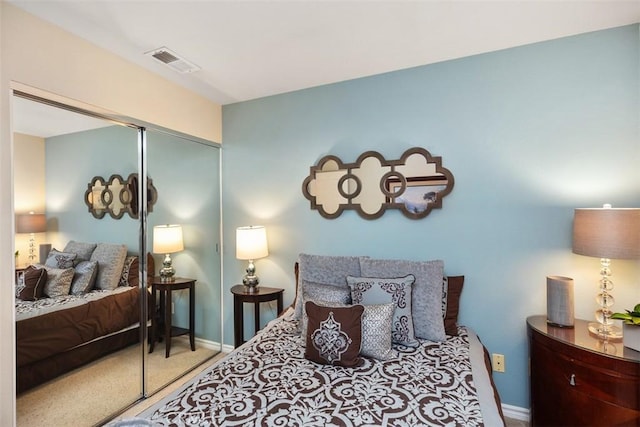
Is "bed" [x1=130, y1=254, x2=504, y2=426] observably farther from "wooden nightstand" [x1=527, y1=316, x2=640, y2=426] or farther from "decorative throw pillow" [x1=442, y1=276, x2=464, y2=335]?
"wooden nightstand" [x1=527, y1=316, x2=640, y2=426]

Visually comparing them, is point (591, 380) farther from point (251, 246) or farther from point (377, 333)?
point (251, 246)

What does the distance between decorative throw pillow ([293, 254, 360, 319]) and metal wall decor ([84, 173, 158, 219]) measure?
138 cm

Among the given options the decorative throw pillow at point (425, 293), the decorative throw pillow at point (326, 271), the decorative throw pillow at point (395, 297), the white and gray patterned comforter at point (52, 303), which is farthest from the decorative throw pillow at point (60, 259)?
the decorative throw pillow at point (425, 293)

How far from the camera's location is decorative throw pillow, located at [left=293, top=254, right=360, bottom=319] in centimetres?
218

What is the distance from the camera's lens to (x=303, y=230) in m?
2.76

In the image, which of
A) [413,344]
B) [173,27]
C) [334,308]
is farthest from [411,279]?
[173,27]

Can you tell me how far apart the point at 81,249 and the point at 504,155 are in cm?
300

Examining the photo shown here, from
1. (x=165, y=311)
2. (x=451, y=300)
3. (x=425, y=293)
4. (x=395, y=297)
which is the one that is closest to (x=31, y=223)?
(x=165, y=311)

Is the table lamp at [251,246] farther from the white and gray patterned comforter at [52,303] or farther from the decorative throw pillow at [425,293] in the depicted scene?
the decorative throw pillow at [425,293]

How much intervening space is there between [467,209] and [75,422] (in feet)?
10.0

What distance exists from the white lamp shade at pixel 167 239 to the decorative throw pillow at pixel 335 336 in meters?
1.53

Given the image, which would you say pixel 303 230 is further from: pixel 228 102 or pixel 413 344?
pixel 228 102

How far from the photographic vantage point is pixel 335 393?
133cm

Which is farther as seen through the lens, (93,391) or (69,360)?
(93,391)
